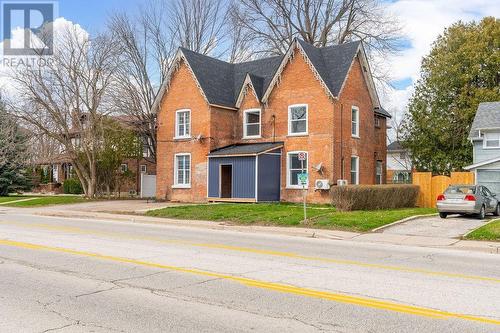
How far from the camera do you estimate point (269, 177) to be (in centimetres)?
3042

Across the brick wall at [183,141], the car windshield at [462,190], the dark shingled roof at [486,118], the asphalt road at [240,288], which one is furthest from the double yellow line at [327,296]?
the dark shingled roof at [486,118]

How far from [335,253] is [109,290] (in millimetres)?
6359

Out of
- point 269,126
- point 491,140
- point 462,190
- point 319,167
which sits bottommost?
point 462,190

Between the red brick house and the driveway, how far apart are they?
29.9 ft

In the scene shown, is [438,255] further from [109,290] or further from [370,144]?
[370,144]

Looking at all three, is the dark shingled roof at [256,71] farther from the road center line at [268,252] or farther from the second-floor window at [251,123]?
the road center line at [268,252]

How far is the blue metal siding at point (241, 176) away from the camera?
2978 centimetres

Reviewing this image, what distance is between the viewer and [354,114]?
32.1 meters

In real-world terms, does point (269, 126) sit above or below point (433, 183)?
above

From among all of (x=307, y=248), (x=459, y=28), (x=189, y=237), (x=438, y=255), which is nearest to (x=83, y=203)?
(x=189, y=237)

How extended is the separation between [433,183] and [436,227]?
36.9 ft

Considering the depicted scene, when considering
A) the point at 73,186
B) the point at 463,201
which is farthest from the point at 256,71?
the point at 73,186

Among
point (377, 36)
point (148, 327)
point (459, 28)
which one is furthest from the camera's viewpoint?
point (377, 36)

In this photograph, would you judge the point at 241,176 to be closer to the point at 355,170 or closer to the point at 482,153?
the point at 355,170
